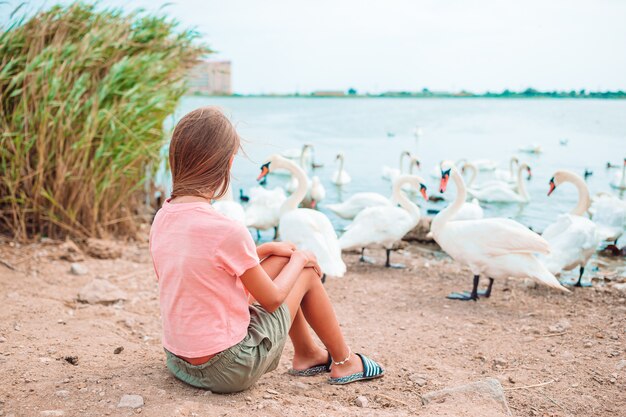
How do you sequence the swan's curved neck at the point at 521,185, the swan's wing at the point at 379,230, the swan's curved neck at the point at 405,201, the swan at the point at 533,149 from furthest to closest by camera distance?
the swan at the point at 533,149 → the swan's curved neck at the point at 521,185 → the swan's curved neck at the point at 405,201 → the swan's wing at the point at 379,230

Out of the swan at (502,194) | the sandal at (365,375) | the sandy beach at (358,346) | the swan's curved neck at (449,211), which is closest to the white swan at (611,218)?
the sandy beach at (358,346)

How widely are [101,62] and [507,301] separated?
5289mm

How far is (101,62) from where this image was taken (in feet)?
22.9

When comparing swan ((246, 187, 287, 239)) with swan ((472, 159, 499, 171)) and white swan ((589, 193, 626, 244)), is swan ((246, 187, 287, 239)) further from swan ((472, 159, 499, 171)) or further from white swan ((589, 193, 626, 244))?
swan ((472, 159, 499, 171))

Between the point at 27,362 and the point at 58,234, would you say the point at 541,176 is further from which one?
the point at 27,362

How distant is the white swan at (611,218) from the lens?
27.0 feet

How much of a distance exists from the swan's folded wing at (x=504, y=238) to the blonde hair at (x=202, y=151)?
11.3ft

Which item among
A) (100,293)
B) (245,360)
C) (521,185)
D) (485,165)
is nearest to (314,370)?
(245,360)

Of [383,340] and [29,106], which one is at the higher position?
[29,106]

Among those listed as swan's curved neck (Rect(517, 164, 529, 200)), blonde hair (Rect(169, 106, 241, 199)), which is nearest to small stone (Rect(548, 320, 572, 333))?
blonde hair (Rect(169, 106, 241, 199))

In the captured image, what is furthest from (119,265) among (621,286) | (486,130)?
(486,130)

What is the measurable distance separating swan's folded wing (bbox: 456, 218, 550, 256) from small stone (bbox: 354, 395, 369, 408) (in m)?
2.71

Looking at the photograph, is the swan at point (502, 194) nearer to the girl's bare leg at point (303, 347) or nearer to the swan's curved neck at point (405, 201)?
the swan's curved neck at point (405, 201)

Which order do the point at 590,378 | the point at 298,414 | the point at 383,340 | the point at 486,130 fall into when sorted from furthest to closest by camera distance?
the point at 486,130 → the point at 383,340 → the point at 590,378 → the point at 298,414
